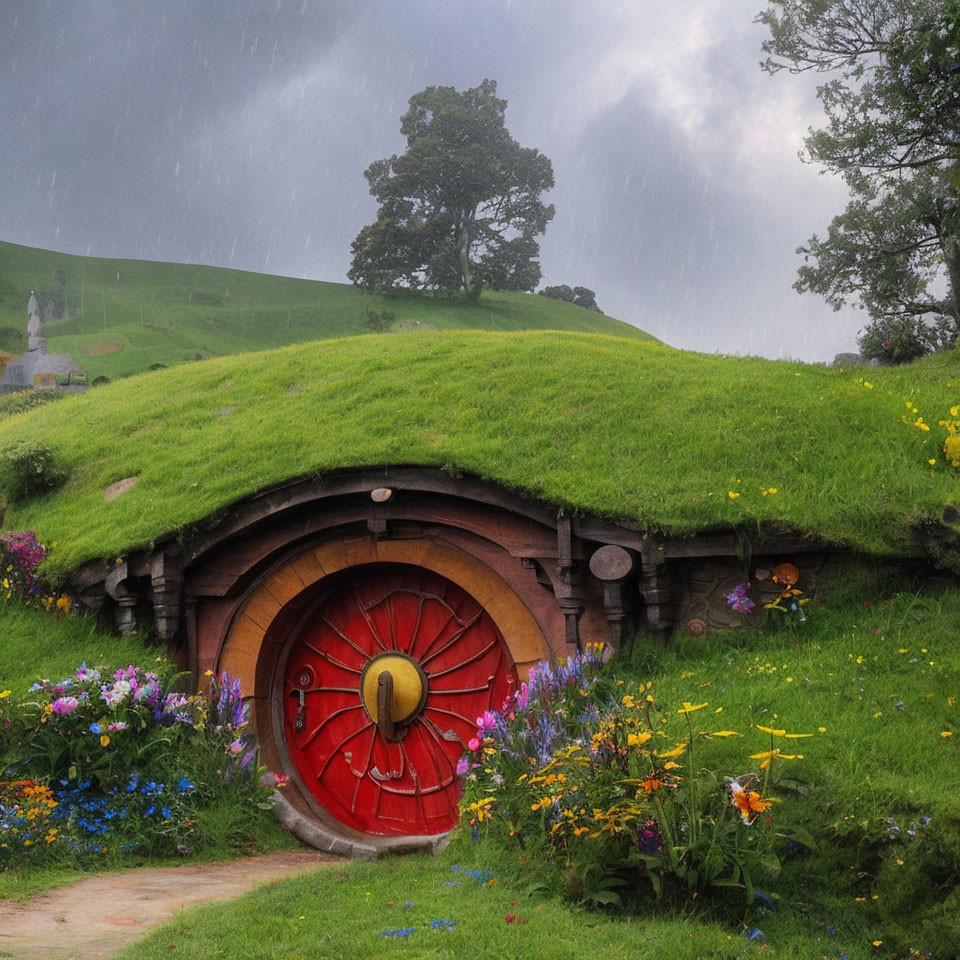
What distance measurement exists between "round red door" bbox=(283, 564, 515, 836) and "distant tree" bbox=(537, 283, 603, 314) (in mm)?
47650

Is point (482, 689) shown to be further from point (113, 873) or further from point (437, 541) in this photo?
point (113, 873)

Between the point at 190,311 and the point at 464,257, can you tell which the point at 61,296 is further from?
the point at 464,257

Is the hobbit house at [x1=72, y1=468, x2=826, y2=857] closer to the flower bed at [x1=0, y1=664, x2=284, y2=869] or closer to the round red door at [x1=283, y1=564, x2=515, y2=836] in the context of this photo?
the round red door at [x1=283, y1=564, x2=515, y2=836]

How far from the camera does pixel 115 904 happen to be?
554cm

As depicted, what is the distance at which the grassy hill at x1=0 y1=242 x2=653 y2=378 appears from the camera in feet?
139

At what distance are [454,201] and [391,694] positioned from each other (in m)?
39.5

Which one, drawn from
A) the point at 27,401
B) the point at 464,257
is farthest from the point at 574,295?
the point at 27,401

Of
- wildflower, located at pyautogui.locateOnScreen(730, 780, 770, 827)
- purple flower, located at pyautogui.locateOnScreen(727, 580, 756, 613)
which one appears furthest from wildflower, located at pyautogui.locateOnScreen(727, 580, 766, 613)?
wildflower, located at pyautogui.locateOnScreen(730, 780, 770, 827)

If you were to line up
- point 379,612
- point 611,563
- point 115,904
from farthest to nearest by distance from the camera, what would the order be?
point 379,612 < point 611,563 < point 115,904

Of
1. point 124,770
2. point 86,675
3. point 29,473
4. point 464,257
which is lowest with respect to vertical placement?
point 124,770

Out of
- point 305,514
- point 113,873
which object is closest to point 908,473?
point 305,514

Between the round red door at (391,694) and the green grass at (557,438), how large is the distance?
1.38 m

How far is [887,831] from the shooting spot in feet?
15.6

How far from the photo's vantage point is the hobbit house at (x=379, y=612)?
7.92m
